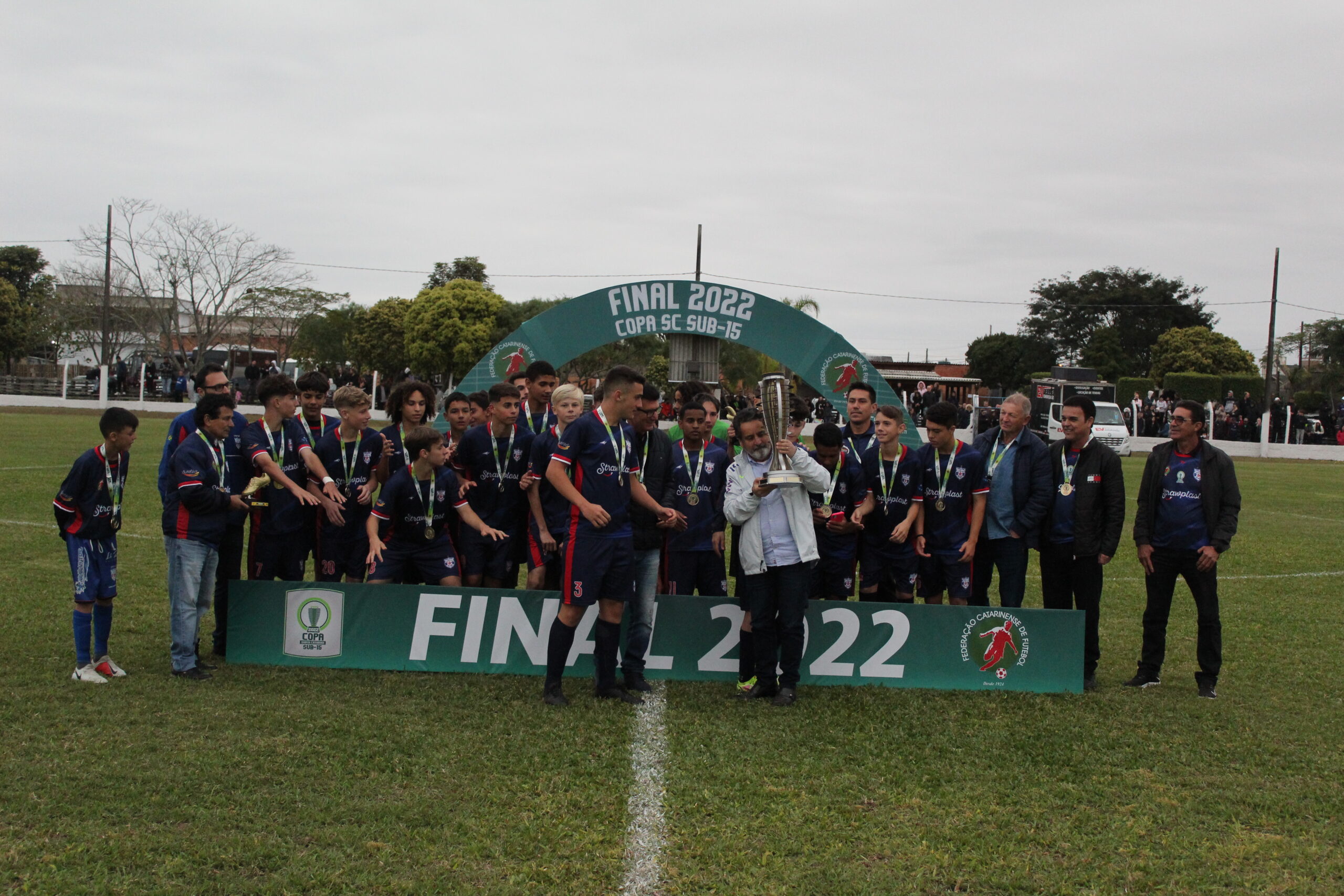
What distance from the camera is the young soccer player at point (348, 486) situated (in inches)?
270

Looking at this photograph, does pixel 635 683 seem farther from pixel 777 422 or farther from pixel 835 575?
pixel 777 422

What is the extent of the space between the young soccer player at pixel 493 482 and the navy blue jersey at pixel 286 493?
3.43 ft

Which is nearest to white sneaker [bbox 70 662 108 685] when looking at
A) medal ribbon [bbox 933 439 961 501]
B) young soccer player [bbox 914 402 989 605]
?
young soccer player [bbox 914 402 989 605]

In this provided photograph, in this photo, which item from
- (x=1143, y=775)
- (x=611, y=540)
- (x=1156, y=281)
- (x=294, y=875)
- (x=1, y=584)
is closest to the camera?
(x=294, y=875)

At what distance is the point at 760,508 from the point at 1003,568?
6.48 ft

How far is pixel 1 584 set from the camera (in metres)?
8.79

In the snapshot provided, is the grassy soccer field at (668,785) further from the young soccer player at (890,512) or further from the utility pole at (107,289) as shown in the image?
the utility pole at (107,289)

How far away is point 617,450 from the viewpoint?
6.15 m

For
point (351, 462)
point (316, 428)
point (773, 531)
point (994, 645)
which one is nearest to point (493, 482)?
point (351, 462)

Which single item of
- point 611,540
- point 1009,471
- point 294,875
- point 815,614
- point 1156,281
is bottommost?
point 294,875

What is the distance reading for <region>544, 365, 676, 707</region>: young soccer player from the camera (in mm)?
6047

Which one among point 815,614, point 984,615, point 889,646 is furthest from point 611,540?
point 984,615

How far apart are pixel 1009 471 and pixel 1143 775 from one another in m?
2.43

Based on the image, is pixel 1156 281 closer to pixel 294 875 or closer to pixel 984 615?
pixel 984 615
